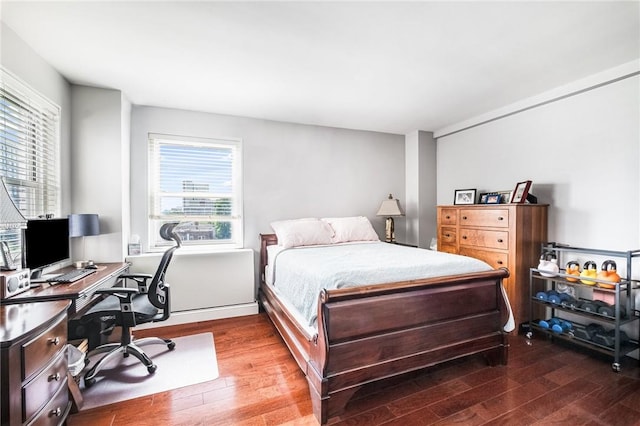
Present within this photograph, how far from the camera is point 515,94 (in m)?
2.92

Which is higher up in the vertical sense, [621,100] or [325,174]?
[621,100]

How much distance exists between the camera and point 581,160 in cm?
268

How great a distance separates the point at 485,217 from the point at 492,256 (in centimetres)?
42

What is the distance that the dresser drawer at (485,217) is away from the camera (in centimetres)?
288

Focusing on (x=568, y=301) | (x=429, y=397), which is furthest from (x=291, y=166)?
(x=568, y=301)

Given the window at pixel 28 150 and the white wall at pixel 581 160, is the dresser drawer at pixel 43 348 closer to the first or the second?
the window at pixel 28 150

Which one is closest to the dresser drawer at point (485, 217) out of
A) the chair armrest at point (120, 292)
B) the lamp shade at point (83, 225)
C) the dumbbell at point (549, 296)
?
the dumbbell at point (549, 296)

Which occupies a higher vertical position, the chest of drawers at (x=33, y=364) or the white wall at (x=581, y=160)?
the white wall at (x=581, y=160)

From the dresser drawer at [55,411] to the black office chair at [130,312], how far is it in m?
0.58

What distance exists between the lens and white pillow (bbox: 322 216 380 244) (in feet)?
11.7

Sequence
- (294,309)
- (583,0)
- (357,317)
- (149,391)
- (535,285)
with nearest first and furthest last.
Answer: (583,0)
(357,317)
(149,391)
(294,309)
(535,285)

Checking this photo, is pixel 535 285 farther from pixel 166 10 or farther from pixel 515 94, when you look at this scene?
pixel 166 10

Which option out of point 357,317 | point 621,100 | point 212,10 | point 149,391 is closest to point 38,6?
point 212,10

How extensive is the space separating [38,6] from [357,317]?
8.71 feet
